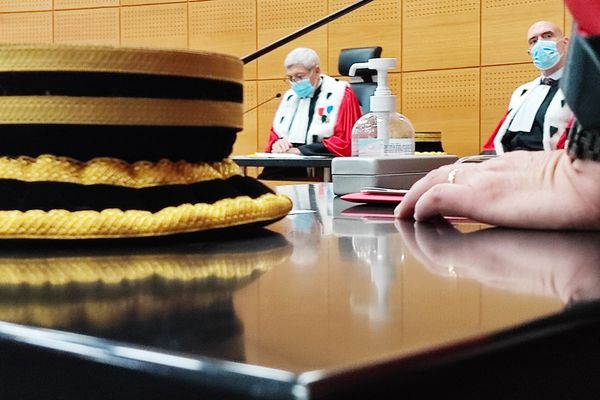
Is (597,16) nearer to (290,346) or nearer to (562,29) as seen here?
(290,346)

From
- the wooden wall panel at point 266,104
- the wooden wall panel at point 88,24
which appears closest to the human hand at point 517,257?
the wooden wall panel at point 266,104

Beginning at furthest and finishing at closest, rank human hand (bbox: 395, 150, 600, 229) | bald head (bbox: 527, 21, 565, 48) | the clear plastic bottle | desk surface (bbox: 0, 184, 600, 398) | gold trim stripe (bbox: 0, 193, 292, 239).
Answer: bald head (bbox: 527, 21, 565, 48) < the clear plastic bottle < human hand (bbox: 395, 150, 600, 229) < gold trim stripe (bbox: 0, 193, 292, 239) < desk surface (bbox: 0, 184, 600, 398)

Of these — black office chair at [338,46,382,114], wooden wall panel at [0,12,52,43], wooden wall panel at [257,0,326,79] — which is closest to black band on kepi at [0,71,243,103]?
black office chair at [338,46,382,114]

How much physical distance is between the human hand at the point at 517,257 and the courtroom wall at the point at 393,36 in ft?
18.1

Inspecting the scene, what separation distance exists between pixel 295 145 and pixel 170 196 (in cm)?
574

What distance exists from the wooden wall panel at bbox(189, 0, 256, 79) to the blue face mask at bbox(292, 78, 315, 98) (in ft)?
2.97

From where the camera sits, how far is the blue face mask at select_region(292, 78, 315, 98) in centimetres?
636

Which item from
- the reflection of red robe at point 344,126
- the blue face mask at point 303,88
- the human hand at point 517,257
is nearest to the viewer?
the human hand at point 517,257

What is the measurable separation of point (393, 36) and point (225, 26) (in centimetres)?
158

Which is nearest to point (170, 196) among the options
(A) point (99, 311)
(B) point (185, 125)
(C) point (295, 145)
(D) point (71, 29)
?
(B) point (185, 125)

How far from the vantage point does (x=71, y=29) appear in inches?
310

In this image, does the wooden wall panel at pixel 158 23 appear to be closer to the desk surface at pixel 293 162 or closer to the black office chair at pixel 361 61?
the black office chair at pixel 361 61

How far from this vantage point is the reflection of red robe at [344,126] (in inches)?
232

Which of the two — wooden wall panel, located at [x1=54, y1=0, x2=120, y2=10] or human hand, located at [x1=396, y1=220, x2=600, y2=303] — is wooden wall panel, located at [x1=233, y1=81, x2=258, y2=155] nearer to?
wooden wall panel, located at [x1=54, y1=0, x2=120, y2=10]
